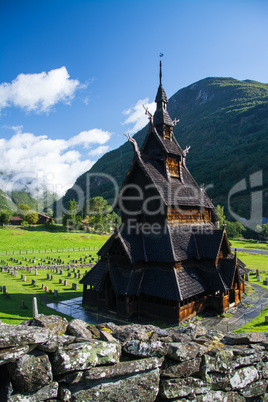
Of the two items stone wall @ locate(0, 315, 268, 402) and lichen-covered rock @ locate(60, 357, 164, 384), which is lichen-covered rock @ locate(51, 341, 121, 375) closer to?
stone wall @ locate(0, 315, 268, 402)

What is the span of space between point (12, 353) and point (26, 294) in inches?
936

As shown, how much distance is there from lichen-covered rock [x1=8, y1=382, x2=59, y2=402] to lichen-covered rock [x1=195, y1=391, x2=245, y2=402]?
3209 mm

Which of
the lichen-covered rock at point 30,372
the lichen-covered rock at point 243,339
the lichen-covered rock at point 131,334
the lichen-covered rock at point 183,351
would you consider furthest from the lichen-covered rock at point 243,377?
the lichen-covered rock at point 30,372

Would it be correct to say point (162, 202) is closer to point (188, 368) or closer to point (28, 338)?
point (188, 368)

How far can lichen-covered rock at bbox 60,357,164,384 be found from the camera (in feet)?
15.4

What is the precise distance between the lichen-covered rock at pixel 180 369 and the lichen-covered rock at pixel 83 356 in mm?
1131

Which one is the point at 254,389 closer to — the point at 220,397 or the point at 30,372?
the point at 220,397

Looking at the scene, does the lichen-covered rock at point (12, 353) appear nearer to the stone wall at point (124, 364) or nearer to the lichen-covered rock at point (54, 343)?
the stone wall at point (124, 364)

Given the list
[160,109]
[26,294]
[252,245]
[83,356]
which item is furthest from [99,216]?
[83,356]

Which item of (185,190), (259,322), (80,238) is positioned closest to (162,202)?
(185,190)

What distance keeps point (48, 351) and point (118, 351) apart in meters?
1.46

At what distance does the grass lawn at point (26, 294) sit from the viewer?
1862 cm

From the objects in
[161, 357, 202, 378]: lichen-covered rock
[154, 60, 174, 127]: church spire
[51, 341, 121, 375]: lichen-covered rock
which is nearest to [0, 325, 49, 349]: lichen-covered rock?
[51, 341, 121, 375]: lichen-covered rock

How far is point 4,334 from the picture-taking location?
4.36 metres
